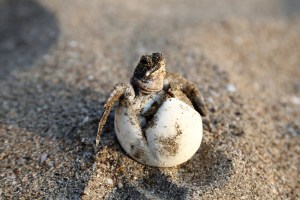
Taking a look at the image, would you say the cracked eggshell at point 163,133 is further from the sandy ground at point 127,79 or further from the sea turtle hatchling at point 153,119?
the sandy ground at point 127,79

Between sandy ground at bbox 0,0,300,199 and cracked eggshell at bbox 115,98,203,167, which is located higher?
cracked eggshell at bbox 115,98,203,167

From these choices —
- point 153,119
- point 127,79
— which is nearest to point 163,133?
point 153,119

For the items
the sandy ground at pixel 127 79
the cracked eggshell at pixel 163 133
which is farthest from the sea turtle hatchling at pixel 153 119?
the sandy ground at pixel 127 79

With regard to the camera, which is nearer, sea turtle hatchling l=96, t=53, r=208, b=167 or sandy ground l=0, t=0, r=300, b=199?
sea turtle hatchling l=96, t=53, r=208, b=167

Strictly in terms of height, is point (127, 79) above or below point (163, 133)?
below

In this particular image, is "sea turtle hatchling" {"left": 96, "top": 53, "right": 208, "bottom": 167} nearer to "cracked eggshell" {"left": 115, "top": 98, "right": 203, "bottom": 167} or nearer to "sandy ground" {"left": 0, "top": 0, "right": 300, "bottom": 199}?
"cracked eggshell" {"left": 115, "top": 98, "right": 203, "bottom": 167}

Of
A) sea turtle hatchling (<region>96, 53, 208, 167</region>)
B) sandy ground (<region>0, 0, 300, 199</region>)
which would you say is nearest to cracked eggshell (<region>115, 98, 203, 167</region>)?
sea turtle hatchling (<region>96, 53, 208, 167</region>)

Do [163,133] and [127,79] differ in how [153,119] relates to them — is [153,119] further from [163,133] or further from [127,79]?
[127,79]
